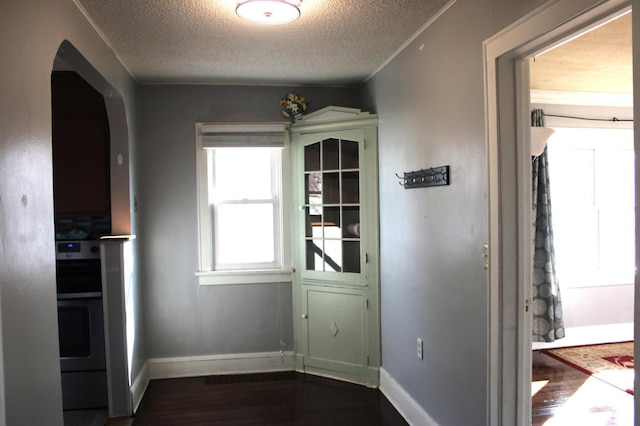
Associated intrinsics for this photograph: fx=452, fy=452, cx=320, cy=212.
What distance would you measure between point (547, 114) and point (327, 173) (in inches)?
86.3

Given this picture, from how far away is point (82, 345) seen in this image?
311 cm

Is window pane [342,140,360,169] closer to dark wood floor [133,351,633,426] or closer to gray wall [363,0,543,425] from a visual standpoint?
gray wall [363,0,543,425]

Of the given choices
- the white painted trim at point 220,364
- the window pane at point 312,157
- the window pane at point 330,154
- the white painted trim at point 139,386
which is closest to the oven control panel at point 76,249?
the white painted trim at point 139,386

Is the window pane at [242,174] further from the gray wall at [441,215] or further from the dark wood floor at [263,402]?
the dark wood floor at [263,402]

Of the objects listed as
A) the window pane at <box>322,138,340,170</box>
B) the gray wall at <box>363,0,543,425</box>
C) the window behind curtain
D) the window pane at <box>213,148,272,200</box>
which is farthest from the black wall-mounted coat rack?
the window behind curtain

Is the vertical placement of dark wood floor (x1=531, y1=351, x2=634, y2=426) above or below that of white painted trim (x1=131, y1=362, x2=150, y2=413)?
below

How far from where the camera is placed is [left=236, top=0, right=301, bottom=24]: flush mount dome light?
6.84 feet

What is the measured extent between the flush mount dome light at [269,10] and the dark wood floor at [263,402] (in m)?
2.44

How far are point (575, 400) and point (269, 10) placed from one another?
3.25 m

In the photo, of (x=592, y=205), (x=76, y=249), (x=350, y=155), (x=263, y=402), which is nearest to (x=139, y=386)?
(x=263, y=402)

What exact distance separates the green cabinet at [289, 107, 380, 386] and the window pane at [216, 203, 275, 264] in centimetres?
27

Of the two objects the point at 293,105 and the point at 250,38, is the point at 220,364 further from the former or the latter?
the point at 250,38

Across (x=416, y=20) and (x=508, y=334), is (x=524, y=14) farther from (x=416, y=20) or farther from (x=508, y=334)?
(x=508, y=334)

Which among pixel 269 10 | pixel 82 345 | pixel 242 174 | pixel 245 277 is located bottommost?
pixel 82 345
